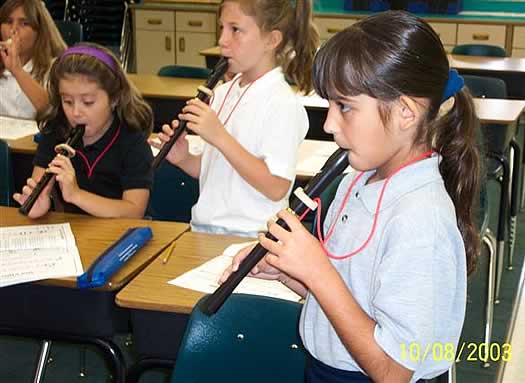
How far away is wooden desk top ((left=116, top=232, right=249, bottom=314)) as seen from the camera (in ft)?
4.82

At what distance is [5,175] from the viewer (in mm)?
2402

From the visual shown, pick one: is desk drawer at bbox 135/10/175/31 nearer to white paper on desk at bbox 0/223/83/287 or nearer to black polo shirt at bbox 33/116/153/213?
black polo shirt at bbox 33/116/153/213

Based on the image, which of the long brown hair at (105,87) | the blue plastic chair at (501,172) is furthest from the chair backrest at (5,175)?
the blue plastic chair at (501,172)

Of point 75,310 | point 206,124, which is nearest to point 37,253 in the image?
point 75,310

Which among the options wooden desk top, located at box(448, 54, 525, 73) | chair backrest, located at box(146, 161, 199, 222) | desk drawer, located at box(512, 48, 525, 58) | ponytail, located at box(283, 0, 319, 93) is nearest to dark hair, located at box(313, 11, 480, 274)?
ponytail, located at box(283, 0, 319, 93)

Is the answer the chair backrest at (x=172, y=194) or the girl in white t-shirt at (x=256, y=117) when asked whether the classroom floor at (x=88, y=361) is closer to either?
the chair backrest at (x=172, y=194)

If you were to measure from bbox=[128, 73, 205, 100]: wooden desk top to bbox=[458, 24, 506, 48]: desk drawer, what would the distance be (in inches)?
→ 113

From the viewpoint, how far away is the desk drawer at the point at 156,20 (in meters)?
6.45

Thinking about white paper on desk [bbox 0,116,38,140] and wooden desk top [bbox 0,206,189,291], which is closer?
wooden desk top [bbox 0,206,189,291]

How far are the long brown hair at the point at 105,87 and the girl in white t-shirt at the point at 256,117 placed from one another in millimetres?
250

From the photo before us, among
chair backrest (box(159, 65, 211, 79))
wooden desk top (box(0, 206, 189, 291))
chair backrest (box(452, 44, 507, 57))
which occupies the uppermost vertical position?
chair backrest (box(452, 44, 507, 57))

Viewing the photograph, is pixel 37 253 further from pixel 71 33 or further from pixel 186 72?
pixel 71 33

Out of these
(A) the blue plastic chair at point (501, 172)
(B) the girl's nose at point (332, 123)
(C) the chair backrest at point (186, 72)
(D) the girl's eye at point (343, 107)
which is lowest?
(A) the blue plastic chair at point (501, 172)

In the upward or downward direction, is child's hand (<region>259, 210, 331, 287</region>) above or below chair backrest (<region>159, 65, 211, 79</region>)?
above
